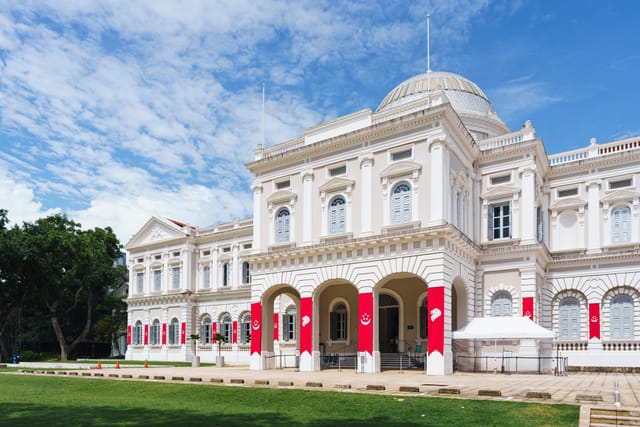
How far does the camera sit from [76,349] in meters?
54.8

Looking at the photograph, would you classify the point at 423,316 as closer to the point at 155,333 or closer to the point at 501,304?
the point at 501,304

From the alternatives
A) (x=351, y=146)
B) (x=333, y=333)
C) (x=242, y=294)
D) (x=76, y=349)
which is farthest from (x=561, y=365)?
(x=76, y=349)

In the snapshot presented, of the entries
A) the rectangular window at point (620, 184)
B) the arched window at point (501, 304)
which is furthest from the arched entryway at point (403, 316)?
the rectangular window at point (620, 184)

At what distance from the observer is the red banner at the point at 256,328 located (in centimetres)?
2866

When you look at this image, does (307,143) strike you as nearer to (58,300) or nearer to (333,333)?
(333,333)

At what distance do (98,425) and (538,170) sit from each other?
76.6 ft

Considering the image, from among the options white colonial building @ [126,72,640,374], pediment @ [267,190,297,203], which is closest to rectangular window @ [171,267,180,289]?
white colonial building @ [126,72,640,374]

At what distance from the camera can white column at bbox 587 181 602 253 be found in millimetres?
27984

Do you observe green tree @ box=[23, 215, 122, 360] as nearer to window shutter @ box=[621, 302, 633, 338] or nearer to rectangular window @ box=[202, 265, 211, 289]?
rectangular window @ box=[202, 265, 211, 289]

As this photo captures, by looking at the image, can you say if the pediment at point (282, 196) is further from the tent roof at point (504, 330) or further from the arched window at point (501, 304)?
the arched window at point (501, 304)

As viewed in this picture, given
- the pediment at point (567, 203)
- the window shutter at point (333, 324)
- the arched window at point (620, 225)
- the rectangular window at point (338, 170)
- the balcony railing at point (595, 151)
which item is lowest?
the window shutter at point (333, 324)

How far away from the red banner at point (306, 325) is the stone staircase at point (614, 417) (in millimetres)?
16289

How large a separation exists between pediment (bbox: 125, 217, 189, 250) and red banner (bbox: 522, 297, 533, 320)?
27760 mm

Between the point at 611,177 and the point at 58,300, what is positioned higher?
the point at 611,177
